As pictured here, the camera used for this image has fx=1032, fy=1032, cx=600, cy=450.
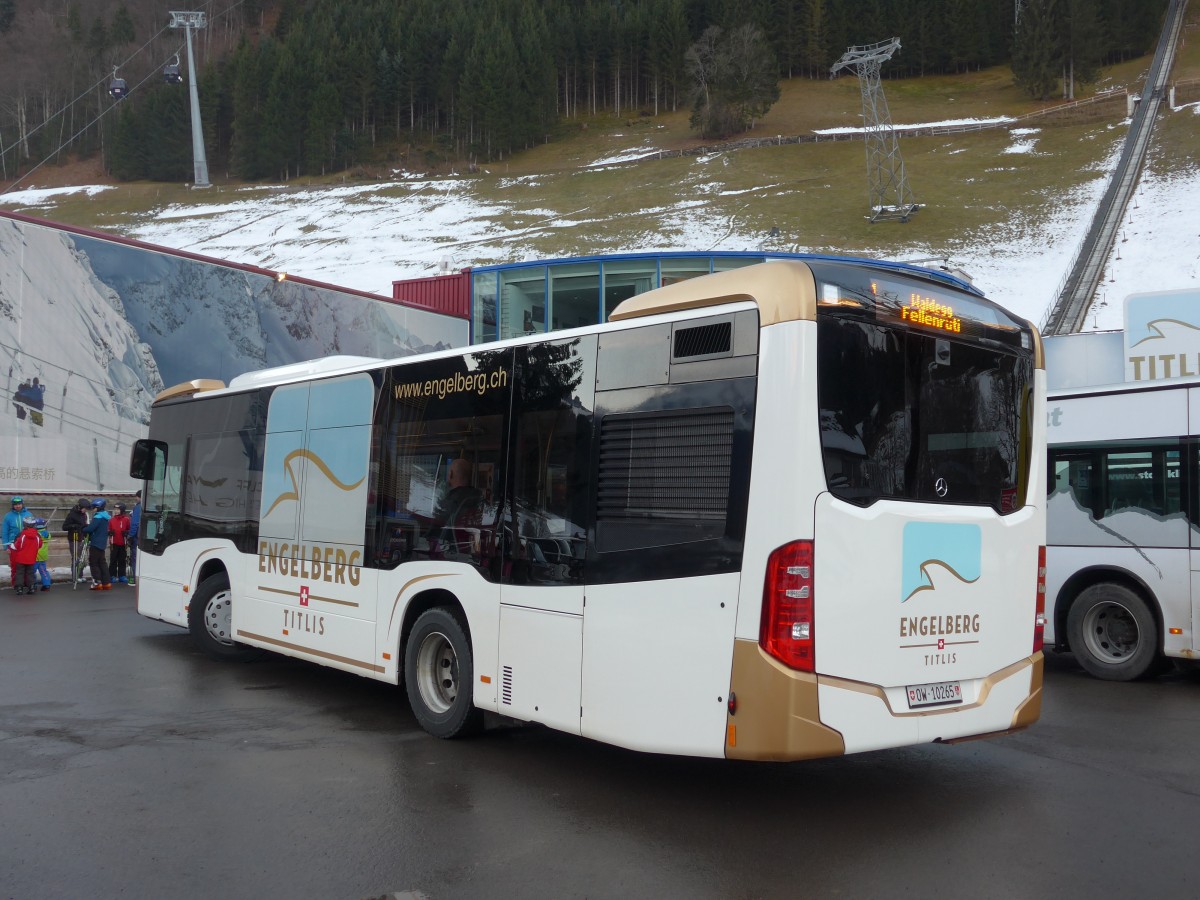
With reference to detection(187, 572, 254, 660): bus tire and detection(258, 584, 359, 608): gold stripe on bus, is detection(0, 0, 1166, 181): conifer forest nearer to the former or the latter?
detection(187, 572, 254, 660): bus tire

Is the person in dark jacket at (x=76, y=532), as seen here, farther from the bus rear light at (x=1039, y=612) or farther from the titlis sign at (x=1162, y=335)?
the titlis sign at (x=1162, y=335)

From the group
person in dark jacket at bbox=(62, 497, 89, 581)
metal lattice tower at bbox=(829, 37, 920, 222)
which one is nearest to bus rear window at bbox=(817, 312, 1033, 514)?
person in dark jacket at bbox=(62, 497, 89, 581)

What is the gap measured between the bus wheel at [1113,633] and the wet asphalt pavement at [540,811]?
138 centimetres

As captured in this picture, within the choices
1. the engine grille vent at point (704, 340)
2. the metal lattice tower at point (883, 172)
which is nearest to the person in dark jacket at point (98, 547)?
the engine grille vent at point (704, 340)

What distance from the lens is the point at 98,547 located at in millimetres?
19156

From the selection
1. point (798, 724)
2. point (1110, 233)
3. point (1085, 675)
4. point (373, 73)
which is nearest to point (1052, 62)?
point (1110, 233)

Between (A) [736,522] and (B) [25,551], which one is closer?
(A) [736,522]

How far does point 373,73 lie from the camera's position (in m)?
117

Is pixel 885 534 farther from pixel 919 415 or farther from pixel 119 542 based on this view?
pixel 119 542

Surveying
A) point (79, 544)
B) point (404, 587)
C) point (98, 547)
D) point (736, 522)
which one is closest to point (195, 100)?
point (79, 544)

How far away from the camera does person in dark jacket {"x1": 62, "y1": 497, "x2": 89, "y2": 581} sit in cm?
1975

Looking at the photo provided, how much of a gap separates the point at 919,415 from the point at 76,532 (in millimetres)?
Answer: 18395

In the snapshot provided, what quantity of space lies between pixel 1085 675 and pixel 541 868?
8.25 m

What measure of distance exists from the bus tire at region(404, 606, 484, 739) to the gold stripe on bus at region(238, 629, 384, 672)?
48 centimetres
